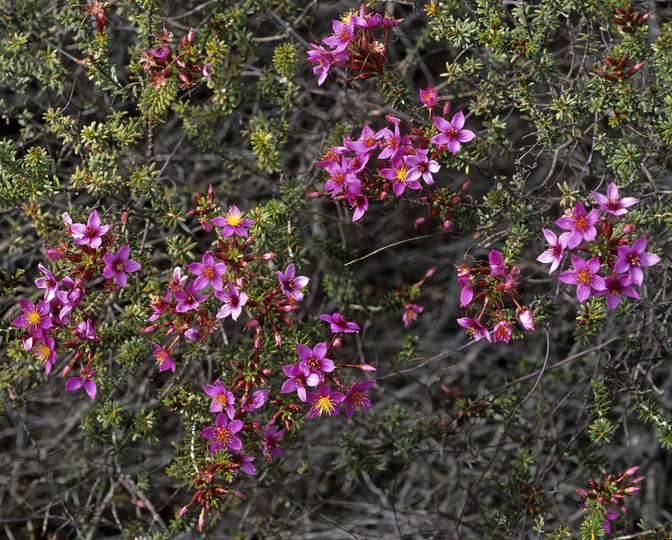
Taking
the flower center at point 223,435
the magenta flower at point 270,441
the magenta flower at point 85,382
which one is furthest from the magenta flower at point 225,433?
the magenta flower at point 85,382

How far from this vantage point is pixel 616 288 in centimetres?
232

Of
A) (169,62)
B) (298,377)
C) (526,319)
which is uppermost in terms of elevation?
(169,62)

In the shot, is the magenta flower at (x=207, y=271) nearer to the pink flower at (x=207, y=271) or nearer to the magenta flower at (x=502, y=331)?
the pink flower at (x=207, y=271)

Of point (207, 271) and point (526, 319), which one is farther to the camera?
point (207, 271)

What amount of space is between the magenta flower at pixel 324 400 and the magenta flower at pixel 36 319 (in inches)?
44.5

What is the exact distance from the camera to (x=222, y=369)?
2.99 metres

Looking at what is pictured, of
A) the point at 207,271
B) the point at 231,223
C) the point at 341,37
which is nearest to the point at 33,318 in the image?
the point at 207,271

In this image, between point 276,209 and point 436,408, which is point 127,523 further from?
point 276,209

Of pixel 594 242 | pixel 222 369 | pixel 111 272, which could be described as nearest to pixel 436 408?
pixel 222 369

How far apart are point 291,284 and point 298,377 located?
0.41m

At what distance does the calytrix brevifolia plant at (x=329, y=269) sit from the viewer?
2637mm

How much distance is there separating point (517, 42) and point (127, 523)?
3510 mm

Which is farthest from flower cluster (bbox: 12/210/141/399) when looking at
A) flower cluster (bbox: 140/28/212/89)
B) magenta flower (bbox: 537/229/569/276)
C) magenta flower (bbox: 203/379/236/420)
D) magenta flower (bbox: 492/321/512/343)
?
magenta flower (bbox: 537/229/569/276)

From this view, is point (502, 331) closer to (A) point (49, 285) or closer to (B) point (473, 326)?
(B) point (473, 326)
